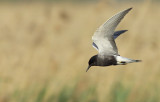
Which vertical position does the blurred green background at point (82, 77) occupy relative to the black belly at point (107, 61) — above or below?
below

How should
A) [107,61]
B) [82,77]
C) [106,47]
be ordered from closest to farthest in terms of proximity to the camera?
[107,61] < [106,47] < [82,77]

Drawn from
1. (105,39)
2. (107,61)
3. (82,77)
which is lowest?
(82,77)

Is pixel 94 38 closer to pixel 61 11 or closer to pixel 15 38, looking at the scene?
pixel 61 11

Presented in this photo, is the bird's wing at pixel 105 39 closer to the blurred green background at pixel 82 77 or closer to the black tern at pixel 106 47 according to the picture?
the black tern at pixel 106 47

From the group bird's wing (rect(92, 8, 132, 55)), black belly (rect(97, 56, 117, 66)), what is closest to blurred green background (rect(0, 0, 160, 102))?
bird's wing (rect(92, 8, 132, 55))

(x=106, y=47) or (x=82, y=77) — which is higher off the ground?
(x=106, y=47)

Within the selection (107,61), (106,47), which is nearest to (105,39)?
(106,47)

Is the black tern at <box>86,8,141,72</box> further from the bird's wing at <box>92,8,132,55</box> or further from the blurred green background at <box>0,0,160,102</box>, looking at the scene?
the blurred green background at <box>0,0,160,102</box>

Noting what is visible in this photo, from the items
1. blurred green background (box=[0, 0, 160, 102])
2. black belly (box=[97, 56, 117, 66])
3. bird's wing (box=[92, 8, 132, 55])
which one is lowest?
blurred green background (box=[0, 0, 160, 102])

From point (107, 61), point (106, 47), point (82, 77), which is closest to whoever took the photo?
point (107, 61)

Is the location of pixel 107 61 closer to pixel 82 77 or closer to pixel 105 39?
pixel 105 39

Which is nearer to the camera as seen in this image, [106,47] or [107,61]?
[107,61]

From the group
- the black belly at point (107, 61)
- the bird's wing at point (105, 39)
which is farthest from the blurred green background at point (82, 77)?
the black belly at point (107, 61)

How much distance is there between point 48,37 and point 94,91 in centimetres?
163
